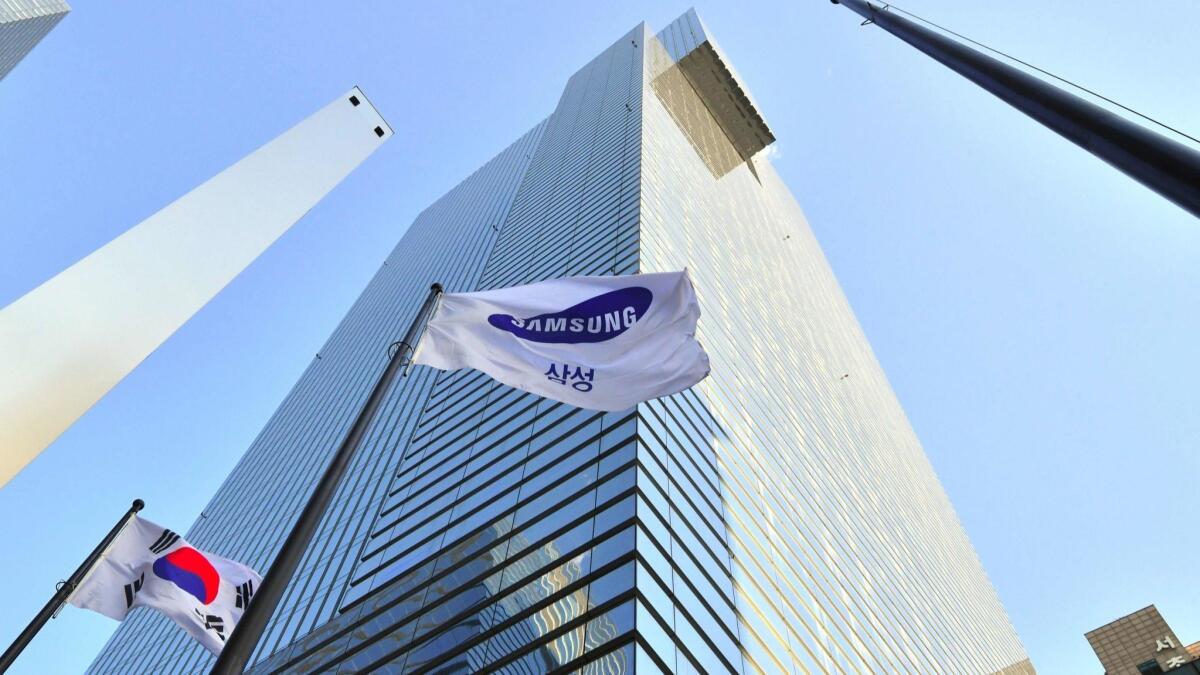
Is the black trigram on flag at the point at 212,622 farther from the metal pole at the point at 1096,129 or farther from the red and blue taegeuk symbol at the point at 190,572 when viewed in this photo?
the metal pole at the point at 1096,129

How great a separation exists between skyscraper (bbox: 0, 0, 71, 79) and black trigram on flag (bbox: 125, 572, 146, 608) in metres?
125

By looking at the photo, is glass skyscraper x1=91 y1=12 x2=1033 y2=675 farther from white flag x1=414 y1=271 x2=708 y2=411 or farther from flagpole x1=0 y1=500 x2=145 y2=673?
flagpole x1=0 y1=500 x2=145 y2=673

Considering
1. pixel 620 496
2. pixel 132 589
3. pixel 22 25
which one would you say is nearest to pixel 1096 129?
pixel 132 589

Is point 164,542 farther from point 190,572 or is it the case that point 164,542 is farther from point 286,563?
point 286,563

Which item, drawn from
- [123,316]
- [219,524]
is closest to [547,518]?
[123,316]

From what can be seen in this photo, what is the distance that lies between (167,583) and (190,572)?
0.35 meters

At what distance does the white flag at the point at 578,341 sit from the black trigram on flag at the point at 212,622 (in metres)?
5.97

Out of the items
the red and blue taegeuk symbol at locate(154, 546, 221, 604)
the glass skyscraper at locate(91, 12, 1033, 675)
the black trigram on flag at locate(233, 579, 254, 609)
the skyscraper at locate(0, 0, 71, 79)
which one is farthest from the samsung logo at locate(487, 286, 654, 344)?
the skyscraper at locate(0, 0, 71, 79)

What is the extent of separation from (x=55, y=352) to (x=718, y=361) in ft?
110

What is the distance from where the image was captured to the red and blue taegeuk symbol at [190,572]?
13164 mm

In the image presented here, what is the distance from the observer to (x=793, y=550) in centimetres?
3431

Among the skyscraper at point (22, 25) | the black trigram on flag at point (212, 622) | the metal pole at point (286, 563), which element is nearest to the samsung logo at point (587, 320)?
the metal pole at point (286, 563)

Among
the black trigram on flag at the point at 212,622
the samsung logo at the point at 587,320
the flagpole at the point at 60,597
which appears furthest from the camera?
the black trigram on flag at the point at 212,622

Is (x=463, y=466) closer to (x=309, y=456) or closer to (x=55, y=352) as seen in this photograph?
(x=55, y=352)
